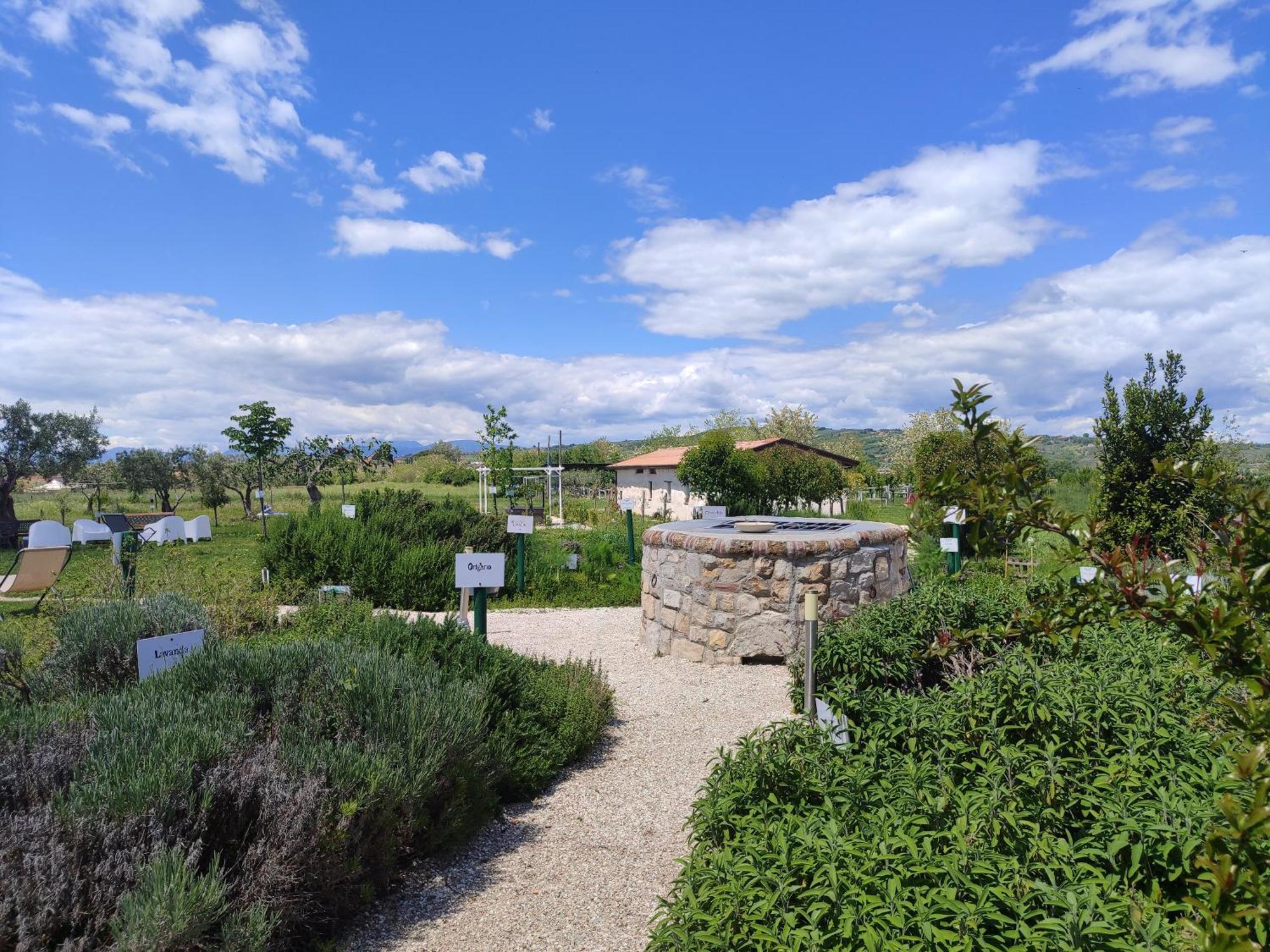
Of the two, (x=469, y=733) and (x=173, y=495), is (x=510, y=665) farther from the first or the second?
(x=173, y=495)

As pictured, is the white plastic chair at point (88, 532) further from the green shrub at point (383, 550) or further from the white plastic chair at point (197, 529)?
the green shrub at point (383, 550)

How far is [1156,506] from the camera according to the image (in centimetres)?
858

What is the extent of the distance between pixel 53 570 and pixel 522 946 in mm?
9511

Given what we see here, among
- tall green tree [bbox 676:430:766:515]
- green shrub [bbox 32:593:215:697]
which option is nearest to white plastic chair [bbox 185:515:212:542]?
tall green tree [bbox 676:430:766:515]

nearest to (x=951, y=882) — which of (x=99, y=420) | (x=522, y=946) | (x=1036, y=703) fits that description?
(x=1036, y=703)

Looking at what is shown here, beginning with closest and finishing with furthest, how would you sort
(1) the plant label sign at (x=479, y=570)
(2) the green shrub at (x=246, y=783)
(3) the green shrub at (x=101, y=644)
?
(2) the green shrub at (x=246, y=783), (3) the green shrub at (x=101, y=644), (1) the plant label sign at (x=479, y=570)

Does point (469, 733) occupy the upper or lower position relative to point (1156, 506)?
lower

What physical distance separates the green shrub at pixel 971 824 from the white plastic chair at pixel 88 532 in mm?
18162

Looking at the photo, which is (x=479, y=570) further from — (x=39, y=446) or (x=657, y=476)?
(x=657, y=476)

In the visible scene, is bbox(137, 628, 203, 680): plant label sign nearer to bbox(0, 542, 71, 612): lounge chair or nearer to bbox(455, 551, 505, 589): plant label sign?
bbox(455, 551, 505, 589): plant label sign

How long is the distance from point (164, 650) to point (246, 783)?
1728 mm

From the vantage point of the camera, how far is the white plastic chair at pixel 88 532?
16562 mm

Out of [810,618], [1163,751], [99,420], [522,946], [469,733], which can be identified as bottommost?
[522,946]

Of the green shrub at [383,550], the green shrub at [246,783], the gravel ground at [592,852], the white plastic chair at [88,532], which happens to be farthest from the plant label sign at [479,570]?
the white plastic chair at [88,532]
